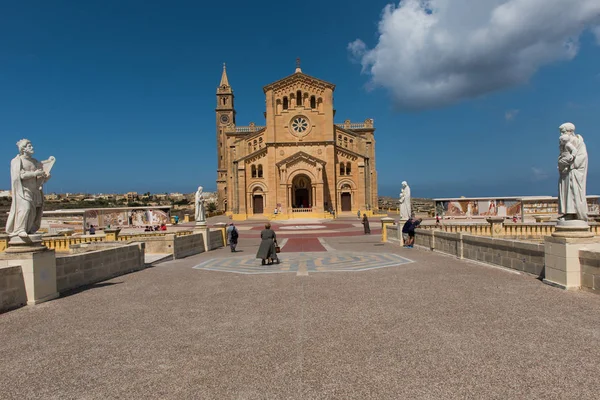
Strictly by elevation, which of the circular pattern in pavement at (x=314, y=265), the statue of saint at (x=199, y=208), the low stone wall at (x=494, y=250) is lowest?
the circular pattern in pavement at (x=314, y=265)

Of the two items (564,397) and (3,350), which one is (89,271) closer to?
(3,350)

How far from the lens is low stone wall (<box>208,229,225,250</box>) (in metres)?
19.4

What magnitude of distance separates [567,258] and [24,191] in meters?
10.6

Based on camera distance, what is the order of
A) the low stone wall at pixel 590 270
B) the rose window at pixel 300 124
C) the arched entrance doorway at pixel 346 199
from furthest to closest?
the arched entrance doorway at pixel 346 199 → the rose window at pixel 300 124 → the low stone wall at pixel 590 270

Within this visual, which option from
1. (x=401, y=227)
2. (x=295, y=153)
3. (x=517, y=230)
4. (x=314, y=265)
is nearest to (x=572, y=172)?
(x=314, y=265)

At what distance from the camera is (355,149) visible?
52.0 meters

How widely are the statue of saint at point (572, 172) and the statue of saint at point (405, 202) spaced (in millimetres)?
10613

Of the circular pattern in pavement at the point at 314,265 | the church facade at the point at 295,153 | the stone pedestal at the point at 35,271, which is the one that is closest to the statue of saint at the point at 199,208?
the circular pattern in pavement at the point at 314,265

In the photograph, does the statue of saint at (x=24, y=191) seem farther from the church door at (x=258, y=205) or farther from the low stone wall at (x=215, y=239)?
the church door at (x=258, y=205)

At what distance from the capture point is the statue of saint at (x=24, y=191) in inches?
284

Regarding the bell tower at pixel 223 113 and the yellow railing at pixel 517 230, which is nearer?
the yellow railing at pixel 517 230

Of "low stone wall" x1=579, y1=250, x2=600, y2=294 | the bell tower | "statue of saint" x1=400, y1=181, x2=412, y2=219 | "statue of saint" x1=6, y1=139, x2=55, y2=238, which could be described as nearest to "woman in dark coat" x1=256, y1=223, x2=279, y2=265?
"statue of saint" x1=6, y1=139, x2=55, y2=238

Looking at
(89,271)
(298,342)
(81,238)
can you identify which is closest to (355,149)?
(81,238)

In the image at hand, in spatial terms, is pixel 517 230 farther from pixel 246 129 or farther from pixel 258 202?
pixel 246 129
